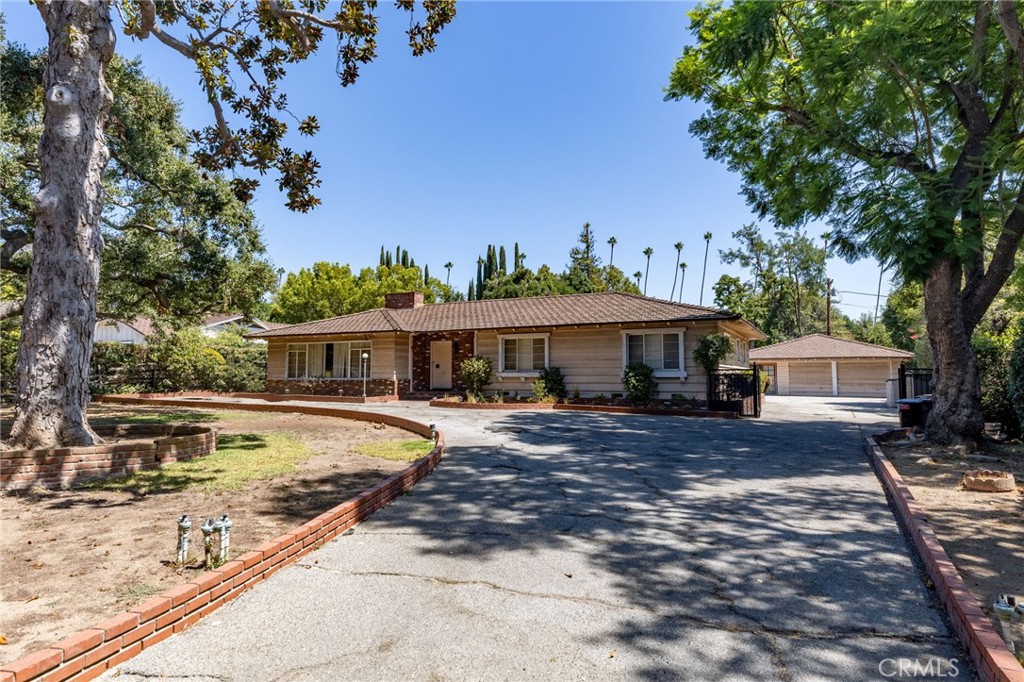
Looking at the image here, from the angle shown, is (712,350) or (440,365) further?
(440,365)

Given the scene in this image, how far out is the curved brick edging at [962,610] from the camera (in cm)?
259

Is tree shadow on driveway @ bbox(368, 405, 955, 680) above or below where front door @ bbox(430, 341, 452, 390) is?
below

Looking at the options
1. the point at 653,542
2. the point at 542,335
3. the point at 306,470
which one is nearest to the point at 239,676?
the point at 653,542

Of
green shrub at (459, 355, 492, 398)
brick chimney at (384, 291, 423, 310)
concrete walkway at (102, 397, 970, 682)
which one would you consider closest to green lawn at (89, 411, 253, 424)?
green shrub at (459, 355, 492, 398)

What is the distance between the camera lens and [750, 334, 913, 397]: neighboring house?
31.9 metres

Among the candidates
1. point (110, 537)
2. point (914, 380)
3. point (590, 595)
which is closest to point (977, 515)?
point (590, 595)

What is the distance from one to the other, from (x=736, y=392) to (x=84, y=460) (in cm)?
1595

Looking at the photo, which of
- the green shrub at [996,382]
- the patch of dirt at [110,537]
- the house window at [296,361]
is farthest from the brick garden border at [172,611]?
the house window at [296,361]

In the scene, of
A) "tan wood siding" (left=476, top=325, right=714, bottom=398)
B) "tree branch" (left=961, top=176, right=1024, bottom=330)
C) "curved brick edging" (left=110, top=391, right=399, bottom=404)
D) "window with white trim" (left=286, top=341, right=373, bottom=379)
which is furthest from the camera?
"window with white trim" (left=286, top=341, right=373, bottom=379)

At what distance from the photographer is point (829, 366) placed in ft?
110

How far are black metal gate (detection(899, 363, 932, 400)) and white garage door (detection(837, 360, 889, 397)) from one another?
1729 centimetres

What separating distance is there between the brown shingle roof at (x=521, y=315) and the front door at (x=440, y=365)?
1.04m

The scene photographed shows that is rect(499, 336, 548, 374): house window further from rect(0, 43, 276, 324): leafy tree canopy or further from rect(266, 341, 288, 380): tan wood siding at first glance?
rect(266, 341, 288, 380): tan wood siding

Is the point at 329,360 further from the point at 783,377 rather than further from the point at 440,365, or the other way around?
the point at 783,377
